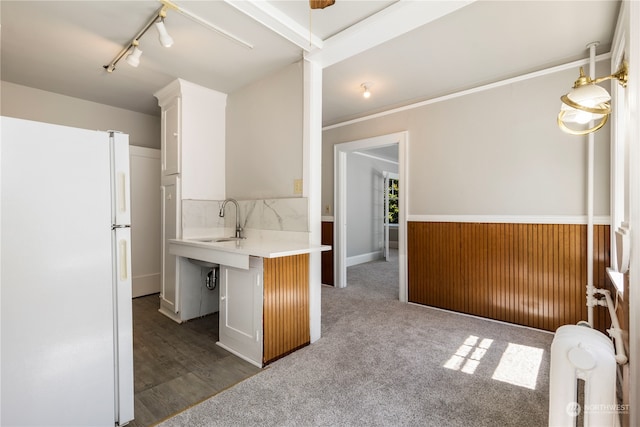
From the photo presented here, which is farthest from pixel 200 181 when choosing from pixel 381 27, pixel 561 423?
pixel 561 423

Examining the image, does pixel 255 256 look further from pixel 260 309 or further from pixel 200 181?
pixel 200 181

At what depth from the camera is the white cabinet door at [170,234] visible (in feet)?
10.2

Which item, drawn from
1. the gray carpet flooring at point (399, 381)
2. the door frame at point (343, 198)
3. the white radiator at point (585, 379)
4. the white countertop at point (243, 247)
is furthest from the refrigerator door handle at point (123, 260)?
the door frame at point (343, 198)

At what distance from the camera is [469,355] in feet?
7.48

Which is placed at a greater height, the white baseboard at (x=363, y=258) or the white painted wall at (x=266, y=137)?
the white painted wall at (x=266, y=137)

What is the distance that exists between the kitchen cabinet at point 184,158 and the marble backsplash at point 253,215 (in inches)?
3.0

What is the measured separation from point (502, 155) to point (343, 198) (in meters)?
2.13

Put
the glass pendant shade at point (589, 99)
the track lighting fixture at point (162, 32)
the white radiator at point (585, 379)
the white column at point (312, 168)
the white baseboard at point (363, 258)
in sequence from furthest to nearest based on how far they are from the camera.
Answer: the white baseboard at point (363, 258)
the white column at point (312, 168)
the track lighting fixture at point (162, 32)
the glass pendant shade at point (589, 99)
the white radiator at point (585, 379)

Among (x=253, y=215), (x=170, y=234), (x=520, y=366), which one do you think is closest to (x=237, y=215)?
(x=253, y=215)

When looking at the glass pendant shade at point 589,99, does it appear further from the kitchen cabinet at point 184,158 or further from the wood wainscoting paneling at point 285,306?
the kitchen cabinet at point 184,158

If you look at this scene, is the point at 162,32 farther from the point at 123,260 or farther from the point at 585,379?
the point at 585,379

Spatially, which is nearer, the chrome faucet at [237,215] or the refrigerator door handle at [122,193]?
the refrigerator door handle at [122,193]

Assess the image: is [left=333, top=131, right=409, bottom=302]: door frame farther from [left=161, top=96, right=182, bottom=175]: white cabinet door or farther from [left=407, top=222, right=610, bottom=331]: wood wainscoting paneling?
[left=161, top=96, right=182, bottom=175]: white cabinet door

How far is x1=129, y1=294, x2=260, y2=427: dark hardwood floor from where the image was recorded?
68.5 inches
